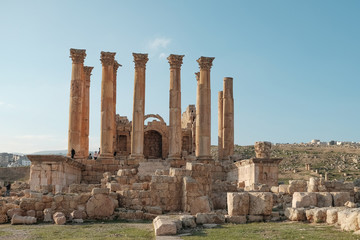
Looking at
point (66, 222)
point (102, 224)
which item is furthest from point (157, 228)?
point (66, 222)

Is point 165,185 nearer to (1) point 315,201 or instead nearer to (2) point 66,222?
(2) point 66,222

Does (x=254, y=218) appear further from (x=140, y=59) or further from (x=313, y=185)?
(x=140, y=59)

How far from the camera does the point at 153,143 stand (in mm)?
43406

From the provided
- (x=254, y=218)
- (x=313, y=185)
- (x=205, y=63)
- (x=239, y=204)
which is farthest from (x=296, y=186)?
(x=205, y=63)

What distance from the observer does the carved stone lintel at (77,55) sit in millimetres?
30688

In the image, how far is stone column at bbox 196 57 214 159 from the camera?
30.9 metres

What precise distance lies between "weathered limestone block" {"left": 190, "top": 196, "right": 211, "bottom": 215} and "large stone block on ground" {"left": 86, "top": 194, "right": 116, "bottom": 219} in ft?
10.3

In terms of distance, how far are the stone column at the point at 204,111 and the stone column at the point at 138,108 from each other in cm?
411

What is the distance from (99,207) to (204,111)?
55.8ft

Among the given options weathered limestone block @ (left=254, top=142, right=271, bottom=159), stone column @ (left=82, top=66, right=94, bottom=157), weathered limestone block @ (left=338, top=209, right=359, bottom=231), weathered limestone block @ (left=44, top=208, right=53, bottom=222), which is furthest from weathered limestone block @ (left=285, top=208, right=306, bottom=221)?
stone column @ (left=82, top=66, right=94, bottom=157)

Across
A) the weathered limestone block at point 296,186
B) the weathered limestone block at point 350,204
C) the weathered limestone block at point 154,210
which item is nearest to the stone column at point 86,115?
the weathered limestone block at point 154,210

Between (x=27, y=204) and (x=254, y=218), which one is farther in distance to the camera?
(x=27, y=204)

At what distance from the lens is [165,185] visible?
17672 millimetres

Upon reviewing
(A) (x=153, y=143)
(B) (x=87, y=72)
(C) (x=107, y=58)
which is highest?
(C) (x=107, y=58)
